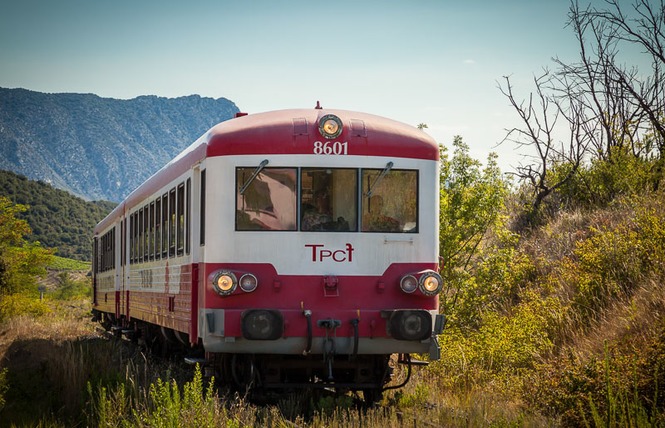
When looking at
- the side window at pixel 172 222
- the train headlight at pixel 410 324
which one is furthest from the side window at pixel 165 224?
the train headlight at pixel 410 324

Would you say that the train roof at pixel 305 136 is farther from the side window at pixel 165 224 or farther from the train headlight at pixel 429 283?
the side window at pixel 165 224

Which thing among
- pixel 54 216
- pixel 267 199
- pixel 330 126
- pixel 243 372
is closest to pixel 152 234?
pixel 243 372

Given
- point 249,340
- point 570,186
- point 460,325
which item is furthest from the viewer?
point 570,186

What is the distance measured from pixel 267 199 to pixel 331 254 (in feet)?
2.78

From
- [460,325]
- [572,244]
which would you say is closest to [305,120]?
[460,325]

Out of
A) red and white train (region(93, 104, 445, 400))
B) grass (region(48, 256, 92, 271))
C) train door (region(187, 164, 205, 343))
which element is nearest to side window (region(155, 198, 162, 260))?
train door (region(187, 164, 205, 343))

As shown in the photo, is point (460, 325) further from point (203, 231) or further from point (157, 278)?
point (203, 231)

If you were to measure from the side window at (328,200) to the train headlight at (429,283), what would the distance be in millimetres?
860

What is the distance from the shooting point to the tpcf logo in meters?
9.89

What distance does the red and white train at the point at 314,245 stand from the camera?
973 cm

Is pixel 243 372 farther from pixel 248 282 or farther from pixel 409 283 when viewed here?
pixel 409 283

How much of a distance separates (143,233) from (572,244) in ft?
24.8

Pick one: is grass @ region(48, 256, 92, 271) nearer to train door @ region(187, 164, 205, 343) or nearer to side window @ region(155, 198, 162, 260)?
side window @ region(155, 198, 162, 260)

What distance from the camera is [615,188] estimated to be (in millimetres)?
19094
